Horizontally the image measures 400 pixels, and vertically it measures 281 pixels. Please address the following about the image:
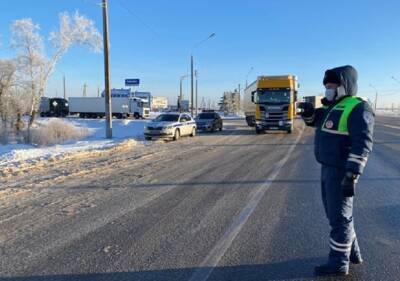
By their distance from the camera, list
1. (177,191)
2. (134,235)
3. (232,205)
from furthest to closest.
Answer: (177,191)
(232,205)
(134,235)

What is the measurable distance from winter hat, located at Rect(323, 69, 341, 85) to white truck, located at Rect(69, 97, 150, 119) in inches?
2407

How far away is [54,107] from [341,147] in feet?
227

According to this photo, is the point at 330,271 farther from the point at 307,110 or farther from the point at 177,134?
the point at 177,134

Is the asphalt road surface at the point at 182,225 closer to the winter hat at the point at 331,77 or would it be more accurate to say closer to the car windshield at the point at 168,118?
the winter hat at the point at 331,77

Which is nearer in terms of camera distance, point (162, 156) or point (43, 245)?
point (43, 245)

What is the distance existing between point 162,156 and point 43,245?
396 inches

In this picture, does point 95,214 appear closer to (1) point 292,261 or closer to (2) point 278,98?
(1) point 292,261

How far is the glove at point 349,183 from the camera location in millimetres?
4020

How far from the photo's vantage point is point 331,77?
4.36 m

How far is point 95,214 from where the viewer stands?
6.61m

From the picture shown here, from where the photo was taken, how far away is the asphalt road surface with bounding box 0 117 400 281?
4414mm

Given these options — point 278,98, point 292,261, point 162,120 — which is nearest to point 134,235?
point 292,261

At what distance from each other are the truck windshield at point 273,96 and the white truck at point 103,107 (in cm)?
3982

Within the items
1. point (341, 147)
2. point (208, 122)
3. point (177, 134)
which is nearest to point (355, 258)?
point (341, 147)
